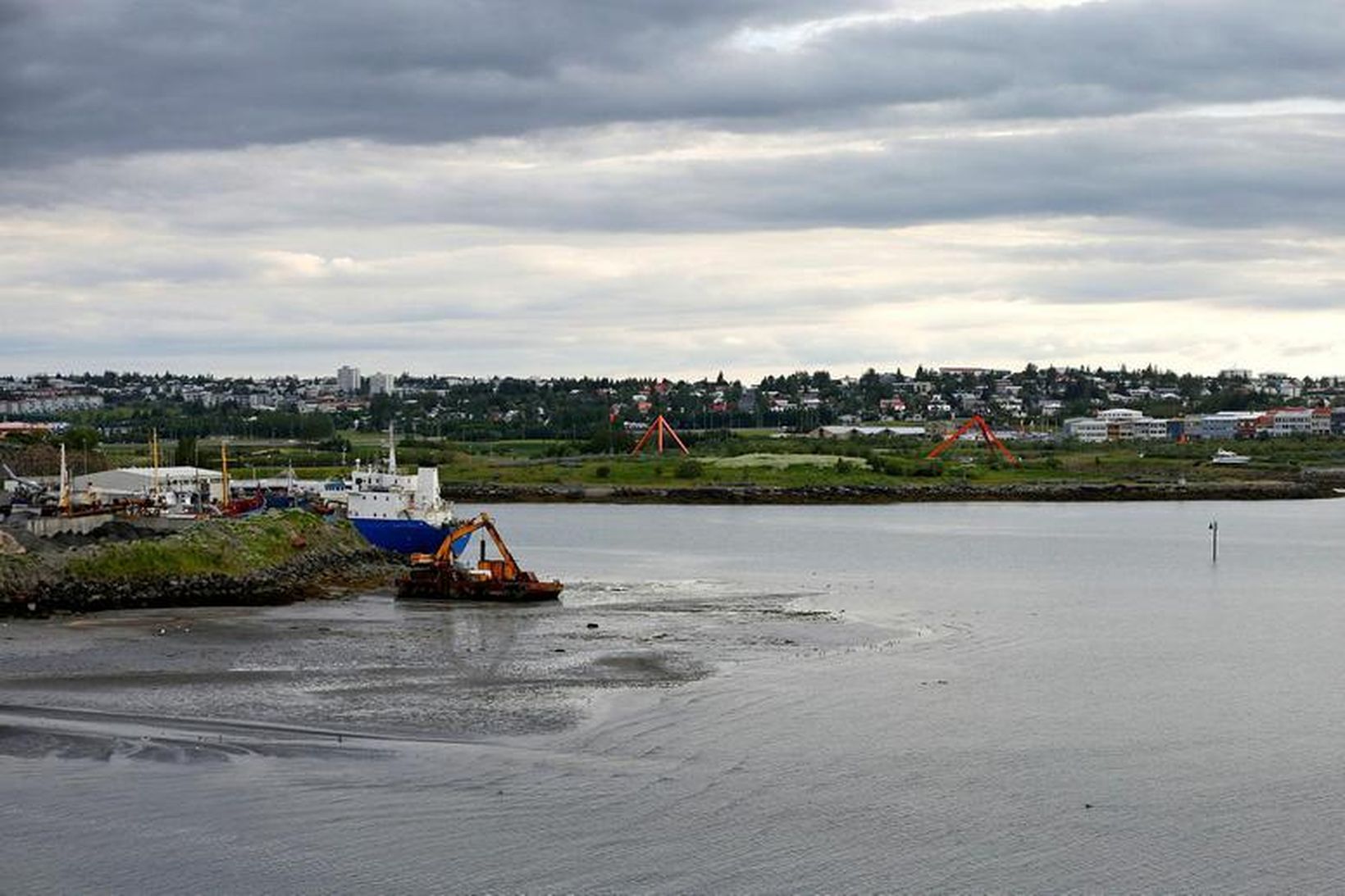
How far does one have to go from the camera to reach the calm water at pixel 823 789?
20.8 m

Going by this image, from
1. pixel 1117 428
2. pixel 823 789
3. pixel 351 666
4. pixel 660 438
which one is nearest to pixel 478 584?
pixel 351 666

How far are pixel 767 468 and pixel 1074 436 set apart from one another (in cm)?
5834

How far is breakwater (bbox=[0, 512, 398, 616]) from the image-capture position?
4100cm

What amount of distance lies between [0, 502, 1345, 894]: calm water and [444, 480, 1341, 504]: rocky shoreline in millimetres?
57202

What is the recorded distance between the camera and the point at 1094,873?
2089cm

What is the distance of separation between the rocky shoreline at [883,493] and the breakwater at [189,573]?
45.5 m

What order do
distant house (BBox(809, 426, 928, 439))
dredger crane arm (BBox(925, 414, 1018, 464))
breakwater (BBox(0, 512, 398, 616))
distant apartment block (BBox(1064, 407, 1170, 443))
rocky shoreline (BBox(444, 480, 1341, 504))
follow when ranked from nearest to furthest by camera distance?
1. breakwater (BBox(0, 512, 398, 616))
2. rocky shoreline (BBox(444, 480, 1341, 504))
3. dredger crane arm (BBox(925, 414, 1018, 464))
4. distant house (BBox(809, 426, 928, 439))
5. distant apartment block (BBox(1064, 407, 1170, 443))

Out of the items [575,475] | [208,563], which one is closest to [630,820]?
[208,563]

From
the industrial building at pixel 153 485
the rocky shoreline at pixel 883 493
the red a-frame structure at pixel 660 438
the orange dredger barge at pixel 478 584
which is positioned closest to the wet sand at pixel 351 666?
the orange dredger barge at pixel 478 584

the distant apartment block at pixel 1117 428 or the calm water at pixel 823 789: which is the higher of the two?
the distant apartment block at pixel 1117 428

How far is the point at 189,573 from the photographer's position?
43.4 meters

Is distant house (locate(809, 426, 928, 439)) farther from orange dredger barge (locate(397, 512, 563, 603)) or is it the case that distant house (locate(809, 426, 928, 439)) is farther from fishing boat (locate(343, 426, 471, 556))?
orange dredger barge (locate(397, 512, 563, 603))

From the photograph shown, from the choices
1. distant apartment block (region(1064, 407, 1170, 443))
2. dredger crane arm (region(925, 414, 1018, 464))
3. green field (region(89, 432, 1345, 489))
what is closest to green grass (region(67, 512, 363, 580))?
green field (region(89, 432, 1345, 489))

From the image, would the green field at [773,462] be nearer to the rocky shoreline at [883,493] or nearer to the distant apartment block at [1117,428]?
the rocky shoreline at [883,493]
